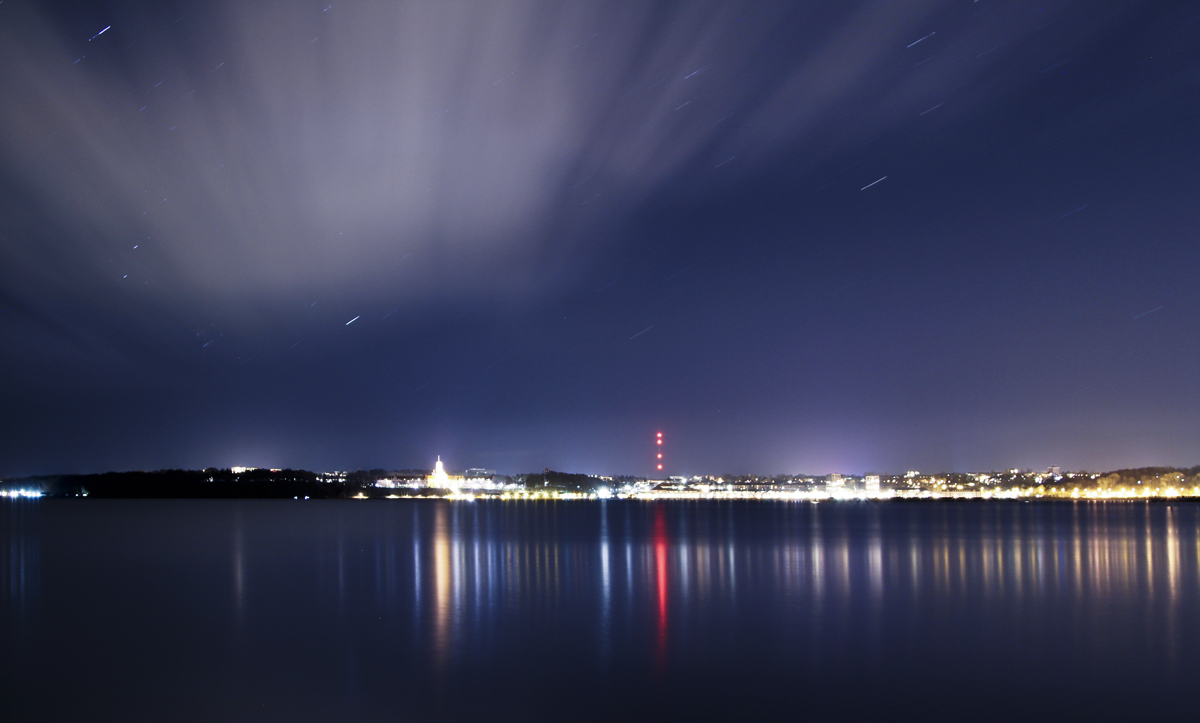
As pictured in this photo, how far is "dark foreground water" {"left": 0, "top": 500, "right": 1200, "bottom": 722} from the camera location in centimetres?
1477

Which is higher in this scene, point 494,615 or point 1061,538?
point 494,615

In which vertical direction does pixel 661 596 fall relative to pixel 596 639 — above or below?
below

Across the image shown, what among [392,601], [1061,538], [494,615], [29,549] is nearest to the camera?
[494,615]

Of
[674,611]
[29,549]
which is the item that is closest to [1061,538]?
[674,611]

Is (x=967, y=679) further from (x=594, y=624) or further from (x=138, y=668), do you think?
(x=138, y=668)

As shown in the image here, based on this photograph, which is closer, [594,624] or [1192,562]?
[594,624]

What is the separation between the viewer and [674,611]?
24.6 metres

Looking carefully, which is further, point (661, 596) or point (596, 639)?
point (661, 596)

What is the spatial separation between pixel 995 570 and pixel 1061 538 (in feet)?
91.8

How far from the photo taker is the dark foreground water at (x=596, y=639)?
14.8 meters

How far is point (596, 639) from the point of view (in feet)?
67.3

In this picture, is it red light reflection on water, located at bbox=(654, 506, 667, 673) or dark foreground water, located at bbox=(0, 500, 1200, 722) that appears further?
red light reflection on water, located at bbox=(654, 506, 667, 673)

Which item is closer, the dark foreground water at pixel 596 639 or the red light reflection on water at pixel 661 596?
the dark foreground water at pixel 596 639

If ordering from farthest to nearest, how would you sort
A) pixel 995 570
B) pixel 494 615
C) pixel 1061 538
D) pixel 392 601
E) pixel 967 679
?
pixel 1061 538 < pixel 995 570 < pixel 392 601 < pixel 494 615 < pixel 967 679
